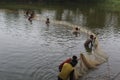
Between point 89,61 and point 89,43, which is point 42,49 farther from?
point 89,61

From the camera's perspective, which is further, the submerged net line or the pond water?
the pond water

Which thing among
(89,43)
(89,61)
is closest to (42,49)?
(89,43)

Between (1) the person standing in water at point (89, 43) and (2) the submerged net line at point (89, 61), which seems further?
(1) the person standing in water at point (89, 43)

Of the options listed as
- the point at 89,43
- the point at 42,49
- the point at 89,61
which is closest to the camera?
the point at 89,61

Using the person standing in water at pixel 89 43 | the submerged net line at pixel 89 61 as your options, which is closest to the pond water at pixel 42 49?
the submerged net line at pixel 89 61

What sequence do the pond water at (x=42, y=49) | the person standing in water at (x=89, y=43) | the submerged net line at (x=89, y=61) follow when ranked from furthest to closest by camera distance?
1. the person standing in water at (x=89, y=43)
2. the pond water at (x=42, y=49)
3. the submerged net line at (x=89, y=61)

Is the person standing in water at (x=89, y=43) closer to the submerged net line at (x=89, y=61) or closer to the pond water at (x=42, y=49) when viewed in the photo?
the pond water at (x=42, y=49)

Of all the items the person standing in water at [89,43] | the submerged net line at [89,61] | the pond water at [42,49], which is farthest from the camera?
the person standing in water at [89,43]

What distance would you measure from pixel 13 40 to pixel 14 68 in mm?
12152

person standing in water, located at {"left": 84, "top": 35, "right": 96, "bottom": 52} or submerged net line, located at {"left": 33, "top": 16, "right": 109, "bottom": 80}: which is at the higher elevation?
person standing in water, located at {"left": 84, "top": 35, "right": 96, "bottom": 52}

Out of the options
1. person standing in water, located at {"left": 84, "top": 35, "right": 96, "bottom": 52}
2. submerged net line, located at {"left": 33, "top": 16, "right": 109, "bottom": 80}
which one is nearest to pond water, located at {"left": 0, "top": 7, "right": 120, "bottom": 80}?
submerged net line, located at {"left": 33, "top": 16, "right": 109, "bottom": 80}

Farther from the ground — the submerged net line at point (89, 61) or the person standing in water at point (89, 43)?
the person standing in water at point (89, 43)

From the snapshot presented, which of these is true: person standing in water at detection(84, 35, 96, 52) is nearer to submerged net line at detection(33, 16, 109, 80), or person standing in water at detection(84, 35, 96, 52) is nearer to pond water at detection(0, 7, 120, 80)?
pond water at detection(0, 7, 120, 80)

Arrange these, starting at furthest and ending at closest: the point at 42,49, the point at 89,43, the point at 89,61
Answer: the point at 89,43 < the point at 42,49 < the point at 89,61
